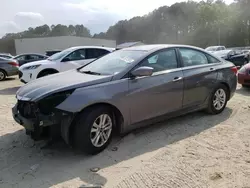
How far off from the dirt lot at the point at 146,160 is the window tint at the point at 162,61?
3.58ft

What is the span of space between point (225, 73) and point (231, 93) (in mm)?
497

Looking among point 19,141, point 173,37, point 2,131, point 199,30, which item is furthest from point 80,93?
point 173,37

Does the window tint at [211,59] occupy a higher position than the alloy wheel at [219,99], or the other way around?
the window tint at [211,59]

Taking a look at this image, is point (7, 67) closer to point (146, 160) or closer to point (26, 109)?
point (26, 109)

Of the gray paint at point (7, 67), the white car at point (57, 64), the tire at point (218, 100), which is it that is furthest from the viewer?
the gray paint at point (7, 67)

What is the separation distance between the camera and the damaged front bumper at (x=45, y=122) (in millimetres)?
3453

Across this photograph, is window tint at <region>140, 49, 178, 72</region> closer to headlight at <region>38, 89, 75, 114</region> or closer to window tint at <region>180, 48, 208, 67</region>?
window tint at <region>180, 48, 208, 67</region>

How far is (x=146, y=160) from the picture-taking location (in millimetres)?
3604

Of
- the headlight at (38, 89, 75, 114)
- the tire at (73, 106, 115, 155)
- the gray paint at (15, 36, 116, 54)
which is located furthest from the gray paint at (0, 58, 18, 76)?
the gray paint at (15, 36, 116, 54)

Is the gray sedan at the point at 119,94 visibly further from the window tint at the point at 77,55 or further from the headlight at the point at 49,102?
the window tint at the point at 77,55

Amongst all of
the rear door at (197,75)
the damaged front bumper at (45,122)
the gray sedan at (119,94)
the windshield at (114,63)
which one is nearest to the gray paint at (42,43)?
the windshield at (114,63)

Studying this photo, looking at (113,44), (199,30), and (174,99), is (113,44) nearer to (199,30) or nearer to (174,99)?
(199,30)

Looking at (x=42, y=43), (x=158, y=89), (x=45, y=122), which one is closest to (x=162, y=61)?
(x=158, y=89)

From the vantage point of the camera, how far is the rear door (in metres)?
4.84
